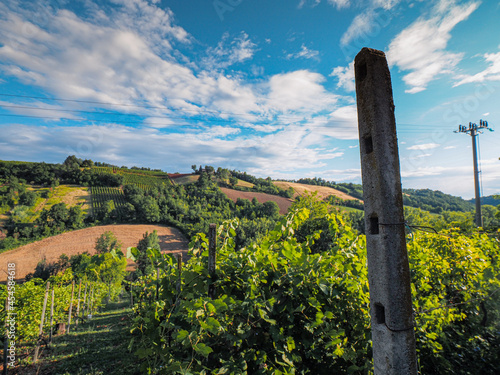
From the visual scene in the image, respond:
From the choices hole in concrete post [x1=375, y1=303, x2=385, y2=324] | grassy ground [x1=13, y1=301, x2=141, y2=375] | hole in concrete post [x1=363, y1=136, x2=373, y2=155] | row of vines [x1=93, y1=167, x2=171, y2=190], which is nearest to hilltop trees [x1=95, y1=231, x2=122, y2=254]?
row of vines [x1=93, y1=167, x2=171, y2=190]

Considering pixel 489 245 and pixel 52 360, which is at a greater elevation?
pixel 489 245

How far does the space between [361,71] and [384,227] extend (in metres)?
1.03

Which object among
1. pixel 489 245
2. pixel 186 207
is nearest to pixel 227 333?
pixel 489 245

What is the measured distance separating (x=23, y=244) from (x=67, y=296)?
4710 centimetres

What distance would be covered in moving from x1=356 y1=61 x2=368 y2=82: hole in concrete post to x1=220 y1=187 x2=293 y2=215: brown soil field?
6183cm

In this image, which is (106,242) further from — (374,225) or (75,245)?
(374,225)

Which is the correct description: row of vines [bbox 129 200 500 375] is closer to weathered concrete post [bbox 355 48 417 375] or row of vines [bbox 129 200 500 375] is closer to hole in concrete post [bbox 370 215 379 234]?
weathered concrete post [bbox 355 48 417 375]

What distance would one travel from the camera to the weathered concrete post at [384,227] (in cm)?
136

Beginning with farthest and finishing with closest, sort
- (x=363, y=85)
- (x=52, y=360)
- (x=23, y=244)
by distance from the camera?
(x=23, y=244) → (x=52, y=360) → (x=363, y=85)

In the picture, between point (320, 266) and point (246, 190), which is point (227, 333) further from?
point (246, 190)

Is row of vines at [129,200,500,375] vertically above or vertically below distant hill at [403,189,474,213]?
below

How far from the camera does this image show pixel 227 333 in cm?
181

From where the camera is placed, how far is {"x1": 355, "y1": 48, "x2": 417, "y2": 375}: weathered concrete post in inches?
53.5

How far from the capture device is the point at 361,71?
1597 millimetres
